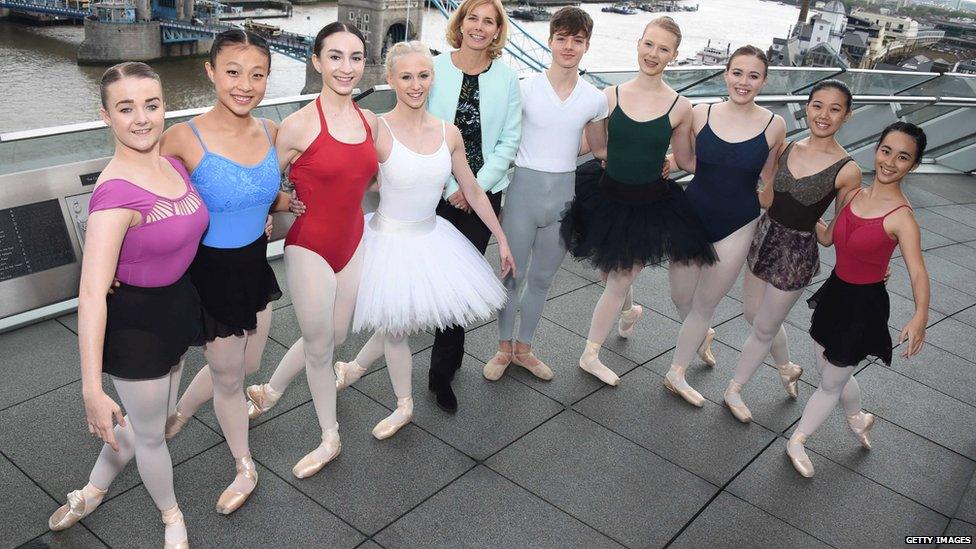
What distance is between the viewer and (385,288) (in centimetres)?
298

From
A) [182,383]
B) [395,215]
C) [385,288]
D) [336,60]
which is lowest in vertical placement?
[182,383]

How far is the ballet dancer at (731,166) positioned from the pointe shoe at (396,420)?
1.46 m

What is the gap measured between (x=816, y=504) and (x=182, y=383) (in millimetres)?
2966

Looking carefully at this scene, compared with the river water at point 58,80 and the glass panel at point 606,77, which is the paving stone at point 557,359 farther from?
the river water at point 58,80

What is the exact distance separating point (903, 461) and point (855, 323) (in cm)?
95

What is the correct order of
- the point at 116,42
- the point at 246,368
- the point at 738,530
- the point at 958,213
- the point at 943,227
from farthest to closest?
the point at 116,42
the point at 958,213
the point at 943,227
the point at 738,530
the point at 246,368

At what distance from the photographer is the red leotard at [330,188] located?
2.62 m

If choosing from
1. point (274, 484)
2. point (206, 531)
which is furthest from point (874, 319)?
point (206, 531)

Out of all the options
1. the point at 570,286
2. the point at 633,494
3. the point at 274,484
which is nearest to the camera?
the point at 274,484

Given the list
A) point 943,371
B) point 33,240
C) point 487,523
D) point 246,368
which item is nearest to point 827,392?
point 487,523

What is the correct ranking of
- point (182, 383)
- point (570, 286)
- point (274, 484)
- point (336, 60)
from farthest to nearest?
point (570, 286), point (182, 383), point (274, 484), point (336, 60)

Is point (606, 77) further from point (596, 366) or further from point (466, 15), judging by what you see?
point (466, 15)

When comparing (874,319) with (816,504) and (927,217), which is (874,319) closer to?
(816,504)

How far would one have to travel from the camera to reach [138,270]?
2193 millimetres
